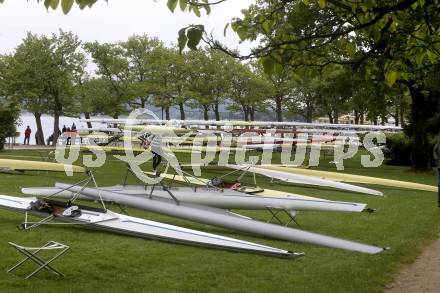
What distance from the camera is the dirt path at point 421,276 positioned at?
623 cm

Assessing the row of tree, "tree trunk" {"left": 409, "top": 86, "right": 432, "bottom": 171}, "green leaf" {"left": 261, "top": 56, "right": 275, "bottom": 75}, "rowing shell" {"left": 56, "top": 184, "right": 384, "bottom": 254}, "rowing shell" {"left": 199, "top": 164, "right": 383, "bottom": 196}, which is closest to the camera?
"green leaf" {"left": 261, "top": 56, "right": 275, "bottom": 75}

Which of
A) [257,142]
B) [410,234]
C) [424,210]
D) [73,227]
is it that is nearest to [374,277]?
[410,234]

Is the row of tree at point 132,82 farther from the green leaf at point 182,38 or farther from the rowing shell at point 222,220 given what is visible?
the green leaf at point 182,38

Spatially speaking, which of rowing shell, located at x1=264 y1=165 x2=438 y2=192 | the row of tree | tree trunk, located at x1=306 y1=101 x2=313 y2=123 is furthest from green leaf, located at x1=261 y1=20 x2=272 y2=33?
Answer: tree trunk, located at x1=306 y1=101 x2=313 y2=123

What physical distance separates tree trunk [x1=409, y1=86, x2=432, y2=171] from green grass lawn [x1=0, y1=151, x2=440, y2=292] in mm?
11878

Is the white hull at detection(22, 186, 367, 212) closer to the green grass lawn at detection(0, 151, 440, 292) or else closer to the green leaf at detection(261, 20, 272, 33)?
the green grass lawn at detection(0, 151, 440, 292)

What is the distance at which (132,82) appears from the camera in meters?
41.7

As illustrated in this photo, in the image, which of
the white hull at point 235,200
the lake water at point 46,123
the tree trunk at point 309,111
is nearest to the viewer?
the white hull at point 235,200

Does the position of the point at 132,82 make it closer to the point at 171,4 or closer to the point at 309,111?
the point at 309,111

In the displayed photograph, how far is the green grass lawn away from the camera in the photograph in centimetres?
600

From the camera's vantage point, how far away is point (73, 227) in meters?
8.78

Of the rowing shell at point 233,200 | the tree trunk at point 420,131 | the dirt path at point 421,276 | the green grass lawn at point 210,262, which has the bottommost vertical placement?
the dirt path at point 421,276

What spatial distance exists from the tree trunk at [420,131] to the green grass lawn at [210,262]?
11.9 meters

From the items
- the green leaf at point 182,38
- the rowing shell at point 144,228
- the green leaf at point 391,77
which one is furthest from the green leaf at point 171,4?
the rowing shell at point 144,228
